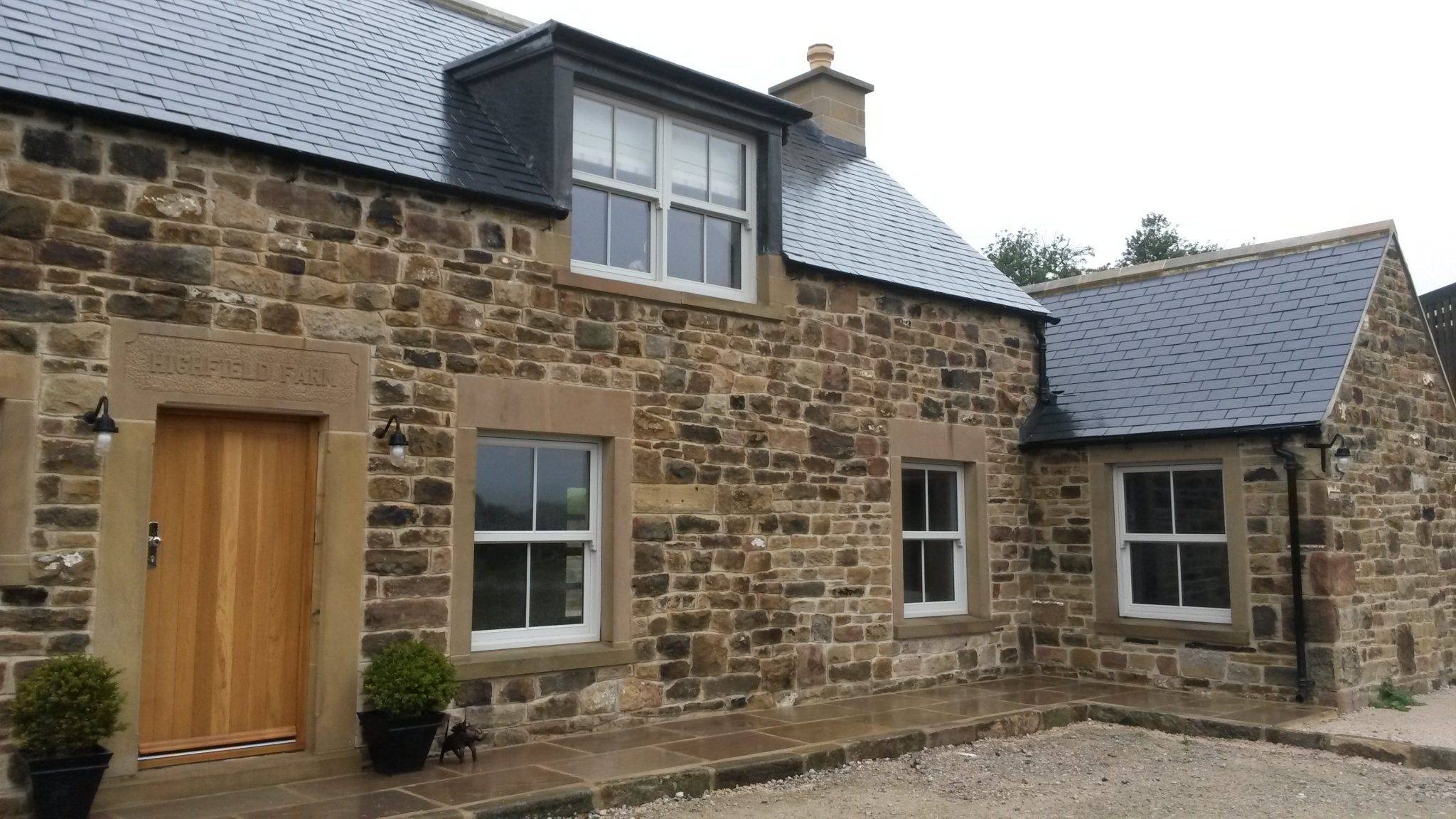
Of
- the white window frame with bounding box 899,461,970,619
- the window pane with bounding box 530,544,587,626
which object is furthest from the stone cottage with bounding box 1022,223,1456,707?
the window pane with bounding box 530,544,587,626

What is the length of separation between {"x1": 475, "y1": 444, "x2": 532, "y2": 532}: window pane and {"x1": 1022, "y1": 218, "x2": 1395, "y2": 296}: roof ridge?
777cm

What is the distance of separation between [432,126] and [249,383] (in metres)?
2.51

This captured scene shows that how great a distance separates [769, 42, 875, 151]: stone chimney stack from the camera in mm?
14086

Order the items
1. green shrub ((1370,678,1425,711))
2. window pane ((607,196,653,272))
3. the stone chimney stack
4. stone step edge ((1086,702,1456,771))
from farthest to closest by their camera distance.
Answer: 1. the stone chimney stack
2. green shrub ((1370,678,1425,711))
3. window pane ((607,196,653,272))
4. stone step edge ((1086,702,1456,771))

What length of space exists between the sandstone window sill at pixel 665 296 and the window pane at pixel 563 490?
120cm

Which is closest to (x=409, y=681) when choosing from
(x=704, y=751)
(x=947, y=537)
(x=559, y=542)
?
(x=559, y=542)

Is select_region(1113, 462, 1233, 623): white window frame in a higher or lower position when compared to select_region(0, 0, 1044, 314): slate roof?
lower

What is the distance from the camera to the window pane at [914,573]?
10.9 meters

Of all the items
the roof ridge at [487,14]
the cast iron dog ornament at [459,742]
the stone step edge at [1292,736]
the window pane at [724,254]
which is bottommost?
the stone step edge at [1292,736]

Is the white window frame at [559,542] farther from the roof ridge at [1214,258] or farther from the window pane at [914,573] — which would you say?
the roof ridge at [1214,258]

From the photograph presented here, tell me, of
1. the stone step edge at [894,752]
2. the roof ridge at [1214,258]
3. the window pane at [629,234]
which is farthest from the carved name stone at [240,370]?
the roof ridge at [1214,258]

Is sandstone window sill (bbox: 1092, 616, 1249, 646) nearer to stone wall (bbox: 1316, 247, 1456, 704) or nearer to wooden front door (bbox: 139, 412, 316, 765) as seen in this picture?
stone wall (bbox: 1316, 247, 1456, 704)

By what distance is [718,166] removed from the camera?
9.60 metres

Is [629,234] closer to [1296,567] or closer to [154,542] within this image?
[154,542]
